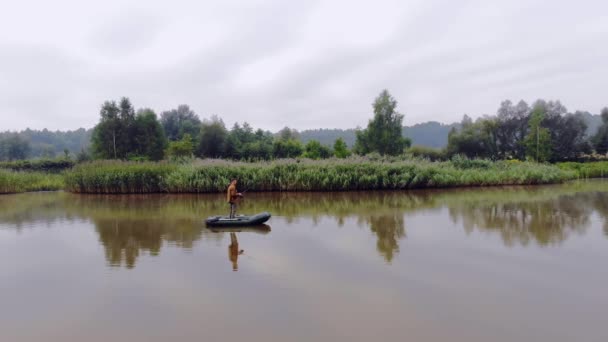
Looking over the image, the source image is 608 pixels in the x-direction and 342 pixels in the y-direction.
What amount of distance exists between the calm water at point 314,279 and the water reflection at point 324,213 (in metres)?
0.10

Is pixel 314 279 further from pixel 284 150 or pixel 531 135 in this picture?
pixel 531 135

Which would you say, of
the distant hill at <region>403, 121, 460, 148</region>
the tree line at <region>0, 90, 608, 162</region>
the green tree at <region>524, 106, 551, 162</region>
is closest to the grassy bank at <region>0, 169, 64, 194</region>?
the tree line at <region>0, 90, 608, 162</region>

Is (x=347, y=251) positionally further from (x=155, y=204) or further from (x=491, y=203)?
(x=155, y=204)

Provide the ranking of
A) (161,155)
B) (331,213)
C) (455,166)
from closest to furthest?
(331,213) < (455,166) < (161,155)

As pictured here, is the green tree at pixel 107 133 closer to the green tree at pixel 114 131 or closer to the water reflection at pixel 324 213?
the green tree at pixel 114 131

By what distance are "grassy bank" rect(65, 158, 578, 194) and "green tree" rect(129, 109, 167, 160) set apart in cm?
2234

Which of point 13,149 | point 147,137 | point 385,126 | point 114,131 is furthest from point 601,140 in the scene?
point 13,149

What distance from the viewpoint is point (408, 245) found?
27.2 feet

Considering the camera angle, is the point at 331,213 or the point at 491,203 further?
the point at 491,203

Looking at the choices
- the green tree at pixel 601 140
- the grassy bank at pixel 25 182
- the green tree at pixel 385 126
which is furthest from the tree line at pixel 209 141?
the green tree at pixel 601 140

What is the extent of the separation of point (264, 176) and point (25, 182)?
16.2 meters

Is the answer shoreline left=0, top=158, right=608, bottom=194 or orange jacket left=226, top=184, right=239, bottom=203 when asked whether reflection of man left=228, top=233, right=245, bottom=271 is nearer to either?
orange jacket left=226, top=184, right=239, bottom=203

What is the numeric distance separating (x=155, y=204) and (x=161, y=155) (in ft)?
97.5

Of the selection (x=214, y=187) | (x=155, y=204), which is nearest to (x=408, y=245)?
(x=155, y=204)
